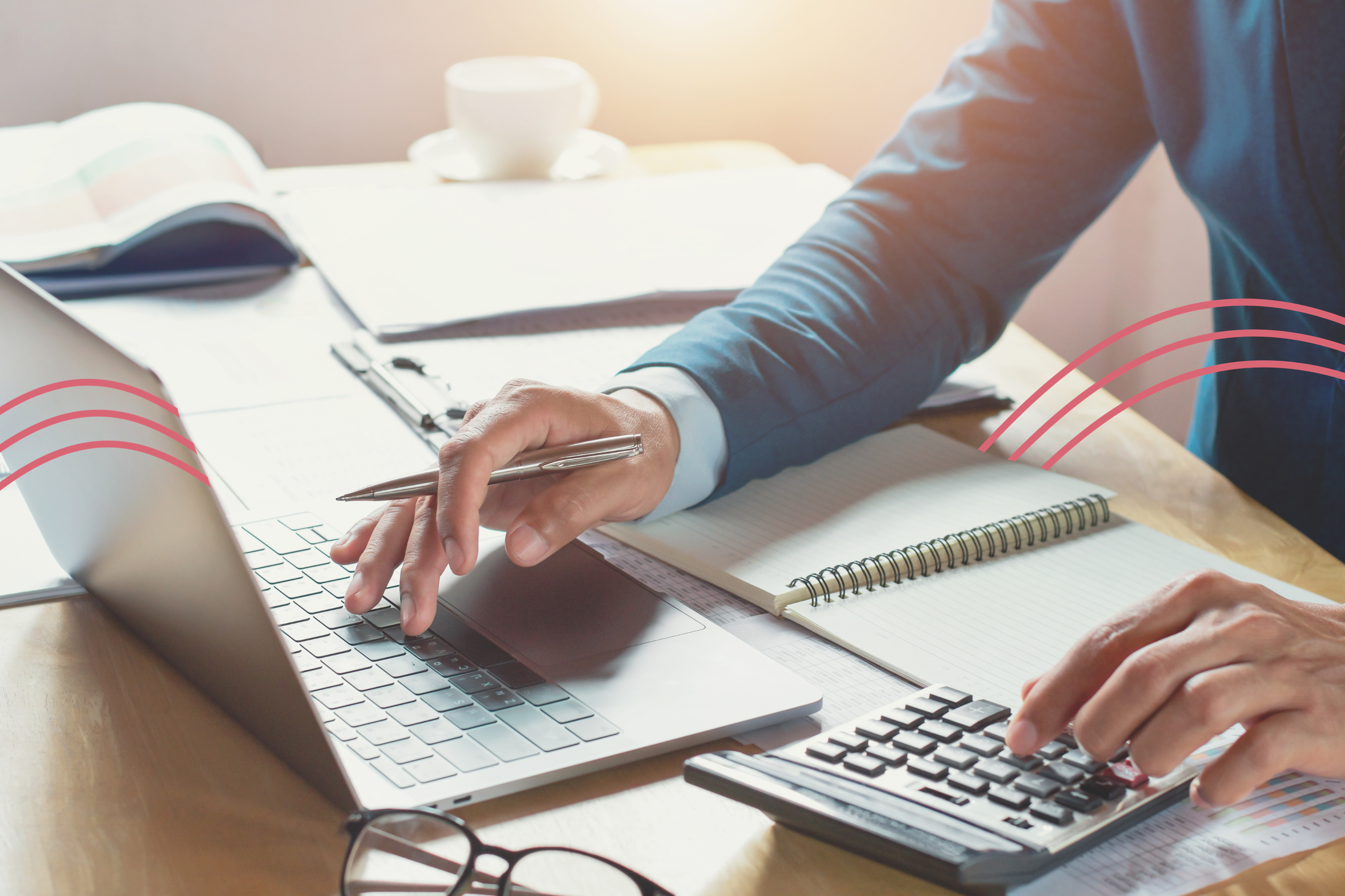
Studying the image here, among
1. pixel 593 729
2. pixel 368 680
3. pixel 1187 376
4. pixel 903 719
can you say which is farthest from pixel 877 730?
pixel 1187 376

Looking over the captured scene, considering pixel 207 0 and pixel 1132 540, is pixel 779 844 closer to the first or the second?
pixel 1132 540

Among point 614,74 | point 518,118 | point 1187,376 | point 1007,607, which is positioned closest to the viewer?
point 1007,607

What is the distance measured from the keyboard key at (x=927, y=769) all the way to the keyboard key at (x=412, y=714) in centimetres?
19

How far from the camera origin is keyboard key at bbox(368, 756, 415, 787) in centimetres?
47

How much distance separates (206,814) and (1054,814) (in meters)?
0.32

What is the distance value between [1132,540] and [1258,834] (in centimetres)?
28

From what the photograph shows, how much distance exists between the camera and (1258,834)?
1.55 ft

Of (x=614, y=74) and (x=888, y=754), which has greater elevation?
(x=614, y=74)

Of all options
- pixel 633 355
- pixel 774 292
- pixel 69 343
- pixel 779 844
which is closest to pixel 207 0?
pixel 633 355

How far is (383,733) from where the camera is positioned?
0.50 metres

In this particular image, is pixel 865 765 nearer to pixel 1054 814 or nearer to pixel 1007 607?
pixel 1054 814

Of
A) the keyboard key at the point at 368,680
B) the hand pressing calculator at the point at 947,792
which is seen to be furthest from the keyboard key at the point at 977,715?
the keyboard key at the point at 368,680

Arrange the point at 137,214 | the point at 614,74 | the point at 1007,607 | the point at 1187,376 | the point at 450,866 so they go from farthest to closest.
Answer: the point at 614,74 → the point at 137,214 → the point at 1187,376 → the point at 1007,607 → the point at 450,866

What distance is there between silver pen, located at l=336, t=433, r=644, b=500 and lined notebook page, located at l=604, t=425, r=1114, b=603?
0.21ft
